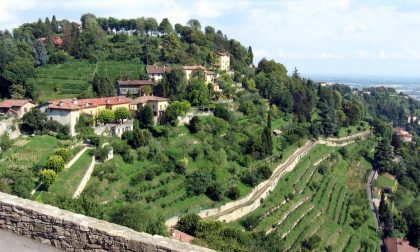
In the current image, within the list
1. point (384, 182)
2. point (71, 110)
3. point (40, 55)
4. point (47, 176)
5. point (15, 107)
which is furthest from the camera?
point (40, 55)

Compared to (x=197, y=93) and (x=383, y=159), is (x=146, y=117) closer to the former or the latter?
(x=197, y=93)

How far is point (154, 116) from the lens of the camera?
38.2 meters

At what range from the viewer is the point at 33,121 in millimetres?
31703

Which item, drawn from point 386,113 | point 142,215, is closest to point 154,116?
point 142,215

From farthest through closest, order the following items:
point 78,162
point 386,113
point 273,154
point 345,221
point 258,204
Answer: point 386,113 < point 273,154 < point 345,221 < point 258,204 < point 78,162

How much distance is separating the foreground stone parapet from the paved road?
0.07 m

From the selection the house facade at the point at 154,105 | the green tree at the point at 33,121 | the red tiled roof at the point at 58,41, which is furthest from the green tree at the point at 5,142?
the red tiled roof at the point at 58,41

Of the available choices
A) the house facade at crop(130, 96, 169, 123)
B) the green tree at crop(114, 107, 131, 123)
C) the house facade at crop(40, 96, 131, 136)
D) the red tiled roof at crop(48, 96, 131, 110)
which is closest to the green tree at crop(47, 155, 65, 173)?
the house facade at crop(40, 96, 131, 136)

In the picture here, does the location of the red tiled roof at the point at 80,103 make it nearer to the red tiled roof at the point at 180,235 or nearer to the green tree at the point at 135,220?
the green tree at the point at 135,220

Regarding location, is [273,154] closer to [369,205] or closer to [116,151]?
[369,205]

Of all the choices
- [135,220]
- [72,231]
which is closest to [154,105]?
[135,220]

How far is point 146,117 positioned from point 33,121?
8718 mm

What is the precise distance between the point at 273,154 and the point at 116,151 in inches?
611

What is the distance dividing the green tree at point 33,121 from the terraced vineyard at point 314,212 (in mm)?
16124
